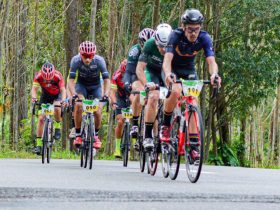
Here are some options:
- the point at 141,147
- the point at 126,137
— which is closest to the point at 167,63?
the point at 141,147

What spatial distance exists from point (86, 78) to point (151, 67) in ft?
8.74

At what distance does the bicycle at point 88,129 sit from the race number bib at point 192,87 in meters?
4.37

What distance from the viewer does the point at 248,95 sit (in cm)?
3453

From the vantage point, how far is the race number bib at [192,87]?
1037cm

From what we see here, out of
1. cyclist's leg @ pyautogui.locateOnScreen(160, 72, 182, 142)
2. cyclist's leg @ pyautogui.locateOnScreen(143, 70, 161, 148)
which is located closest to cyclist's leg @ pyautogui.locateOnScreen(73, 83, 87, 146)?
cyclist's leg @ pyautogui.locateOnScreen(143, 70, 161, 148)

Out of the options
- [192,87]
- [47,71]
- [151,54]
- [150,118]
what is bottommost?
[150,118]

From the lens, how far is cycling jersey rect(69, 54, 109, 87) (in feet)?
52.1

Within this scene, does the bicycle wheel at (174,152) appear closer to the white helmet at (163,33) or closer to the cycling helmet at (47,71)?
the white helmet at (163,33)

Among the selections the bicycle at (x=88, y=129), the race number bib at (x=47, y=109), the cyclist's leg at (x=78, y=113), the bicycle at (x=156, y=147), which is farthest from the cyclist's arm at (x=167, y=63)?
the race number bib at (x=47, y=109)

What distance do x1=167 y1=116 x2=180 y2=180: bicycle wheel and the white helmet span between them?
5.73 feet

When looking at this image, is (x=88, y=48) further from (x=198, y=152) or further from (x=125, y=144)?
(x=198, y=152)

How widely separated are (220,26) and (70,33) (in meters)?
8.04

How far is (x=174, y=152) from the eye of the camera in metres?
11.2

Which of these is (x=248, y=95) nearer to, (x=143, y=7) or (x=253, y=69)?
(x=253, y=69)
